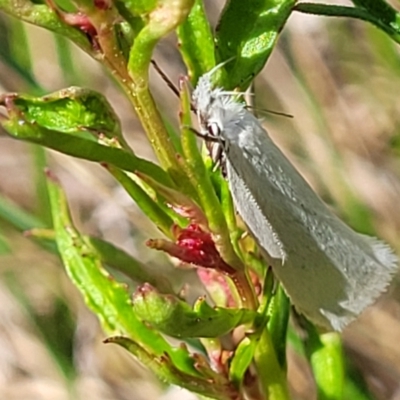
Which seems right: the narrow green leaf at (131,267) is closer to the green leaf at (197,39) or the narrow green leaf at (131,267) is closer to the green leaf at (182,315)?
the green leaf at (182,315)

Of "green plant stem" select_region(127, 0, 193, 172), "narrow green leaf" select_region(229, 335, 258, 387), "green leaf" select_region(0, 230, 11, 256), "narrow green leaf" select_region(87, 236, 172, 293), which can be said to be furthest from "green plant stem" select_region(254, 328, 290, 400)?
"green leaf" select_region(0, 230, 11, 256)

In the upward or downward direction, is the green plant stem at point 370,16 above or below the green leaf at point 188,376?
above

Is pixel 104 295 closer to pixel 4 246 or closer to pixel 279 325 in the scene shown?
pixel 279 325

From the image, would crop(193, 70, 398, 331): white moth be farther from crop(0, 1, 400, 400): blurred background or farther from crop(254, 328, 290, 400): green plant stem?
crop(0, 1, 400, 400): blurred background

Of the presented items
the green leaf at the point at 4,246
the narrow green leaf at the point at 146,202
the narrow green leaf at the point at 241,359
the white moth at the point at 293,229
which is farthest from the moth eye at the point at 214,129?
the green leaf at the point at 4,246

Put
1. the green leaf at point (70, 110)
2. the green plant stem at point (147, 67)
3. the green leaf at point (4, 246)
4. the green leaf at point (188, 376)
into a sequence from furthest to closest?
the green leaf at point (4, 246), the green leaf at point (188, 376), the green leaf at point (70, 110), the green plant stem at point (147, 67)
